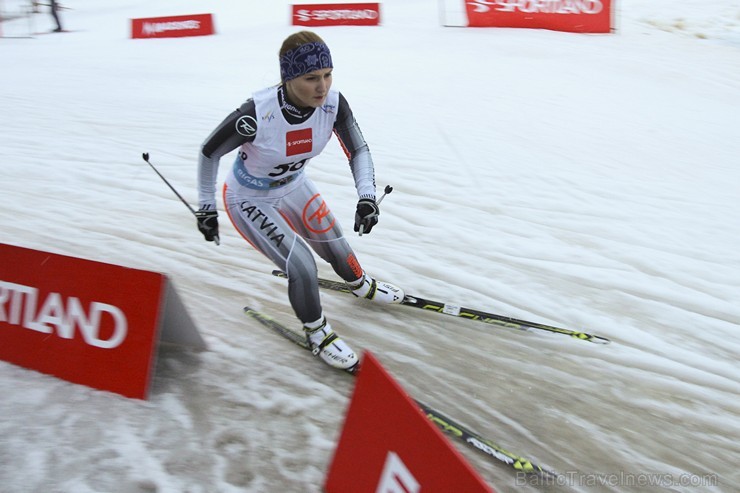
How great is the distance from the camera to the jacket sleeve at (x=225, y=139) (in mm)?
3570

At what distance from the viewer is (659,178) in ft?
23.8

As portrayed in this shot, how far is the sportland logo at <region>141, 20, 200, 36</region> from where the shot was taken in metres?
16.2

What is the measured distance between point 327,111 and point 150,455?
2.15m

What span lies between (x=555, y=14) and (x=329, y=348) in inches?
476

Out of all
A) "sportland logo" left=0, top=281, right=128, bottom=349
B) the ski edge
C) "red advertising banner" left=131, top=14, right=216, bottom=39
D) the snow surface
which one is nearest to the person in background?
the snow surface

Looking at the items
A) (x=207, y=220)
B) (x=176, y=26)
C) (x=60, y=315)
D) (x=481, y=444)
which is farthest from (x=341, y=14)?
(x=481, y=444)

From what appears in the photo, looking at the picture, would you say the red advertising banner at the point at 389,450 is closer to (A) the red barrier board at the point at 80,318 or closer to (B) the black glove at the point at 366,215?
(A) the red barrier board at the point at 80,318

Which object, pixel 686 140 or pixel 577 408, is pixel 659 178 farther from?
pixel 577 408

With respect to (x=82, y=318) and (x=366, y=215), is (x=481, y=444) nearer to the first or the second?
(x=366, y=215)

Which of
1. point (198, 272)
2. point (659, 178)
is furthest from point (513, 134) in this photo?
point (198, 272)

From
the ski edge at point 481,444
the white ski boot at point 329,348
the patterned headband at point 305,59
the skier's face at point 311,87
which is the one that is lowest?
the ski edge at point 481,444

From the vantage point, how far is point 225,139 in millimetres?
3623

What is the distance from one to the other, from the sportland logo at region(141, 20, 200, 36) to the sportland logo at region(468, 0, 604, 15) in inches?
290

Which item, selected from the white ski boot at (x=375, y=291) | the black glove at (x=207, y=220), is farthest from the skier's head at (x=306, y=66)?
the white ski boot at (x=375, y=291)
